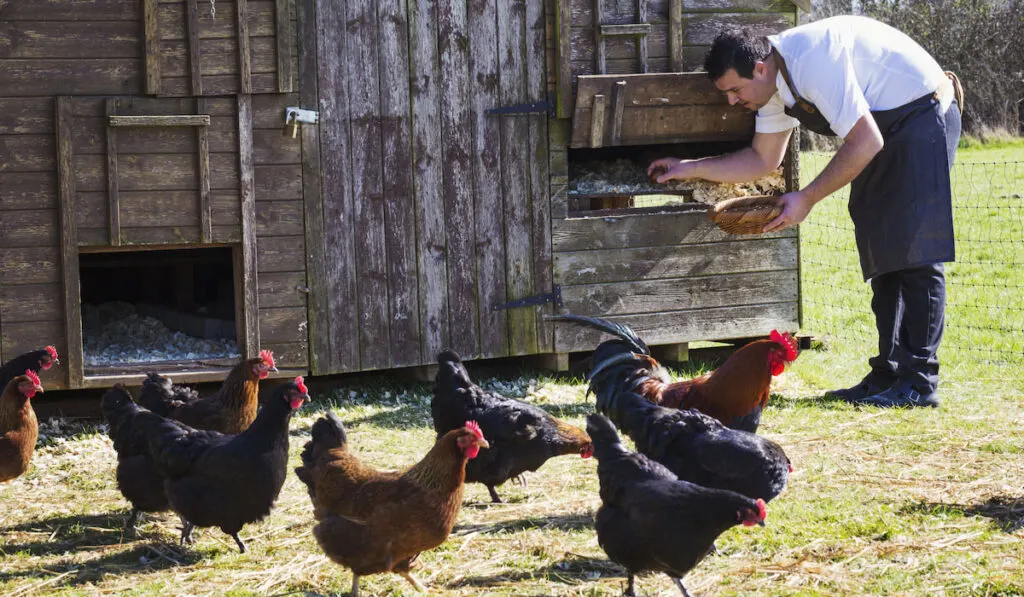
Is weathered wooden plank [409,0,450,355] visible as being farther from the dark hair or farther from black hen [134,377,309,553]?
black hen [134,377,309,553]

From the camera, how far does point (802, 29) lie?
698 cm

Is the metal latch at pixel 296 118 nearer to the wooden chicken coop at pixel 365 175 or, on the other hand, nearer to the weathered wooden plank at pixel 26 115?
the wooden chicken coop at pixel 365 175

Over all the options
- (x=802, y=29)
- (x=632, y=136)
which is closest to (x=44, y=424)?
(x=632, y=136)

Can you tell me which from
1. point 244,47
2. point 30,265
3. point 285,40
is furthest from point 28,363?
point 285,40

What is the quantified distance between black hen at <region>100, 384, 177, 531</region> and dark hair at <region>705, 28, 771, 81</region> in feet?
13.1

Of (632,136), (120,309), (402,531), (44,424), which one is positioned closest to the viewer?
(402,531)

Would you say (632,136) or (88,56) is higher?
(88,56)

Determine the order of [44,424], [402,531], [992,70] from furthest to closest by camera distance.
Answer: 1. [992,70]
2. [44,424]
3. [402,531]

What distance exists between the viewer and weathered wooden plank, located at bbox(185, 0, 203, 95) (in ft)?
23.1

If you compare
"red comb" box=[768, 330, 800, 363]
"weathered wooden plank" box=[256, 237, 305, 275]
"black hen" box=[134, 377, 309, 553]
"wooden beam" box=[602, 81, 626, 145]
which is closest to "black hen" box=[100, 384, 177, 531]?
"black hen" box=[134, 377, 309, 553]

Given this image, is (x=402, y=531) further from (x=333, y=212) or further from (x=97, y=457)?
(x=333, y=212)

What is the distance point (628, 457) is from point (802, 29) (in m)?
3.78

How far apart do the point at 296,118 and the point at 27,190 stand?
1.74 metres

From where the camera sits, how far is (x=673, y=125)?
8.07 metres
